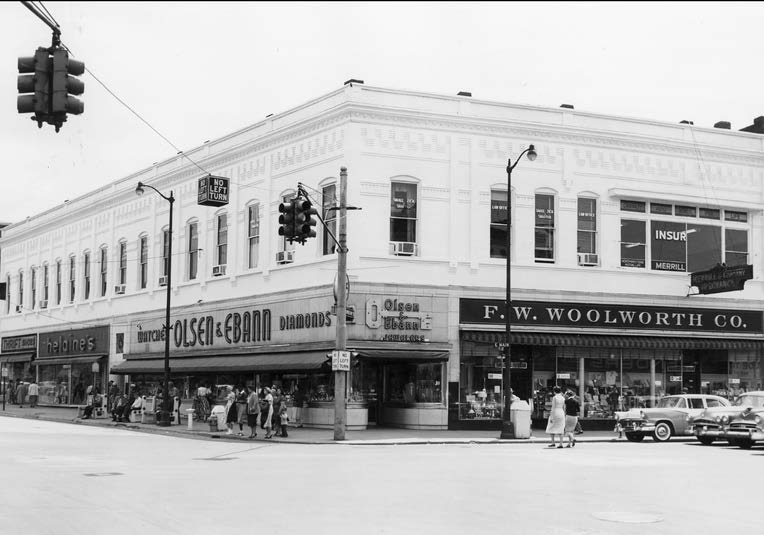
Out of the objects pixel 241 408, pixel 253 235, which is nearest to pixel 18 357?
pixel 253 235

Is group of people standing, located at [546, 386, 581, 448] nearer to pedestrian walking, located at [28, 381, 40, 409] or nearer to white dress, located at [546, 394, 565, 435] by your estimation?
white dress, located at [546, 394, 565, 435]

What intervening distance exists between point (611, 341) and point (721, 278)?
4.91 meters

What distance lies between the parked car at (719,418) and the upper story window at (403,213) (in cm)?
1160

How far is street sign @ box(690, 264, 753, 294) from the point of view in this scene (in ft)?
119

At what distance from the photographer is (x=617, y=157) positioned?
127ft

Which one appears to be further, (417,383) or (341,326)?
(417,383)

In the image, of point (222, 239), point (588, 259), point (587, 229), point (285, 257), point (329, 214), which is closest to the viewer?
point (329, 214)

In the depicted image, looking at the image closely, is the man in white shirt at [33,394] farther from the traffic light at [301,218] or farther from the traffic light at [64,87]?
the traffic light at [64,87]

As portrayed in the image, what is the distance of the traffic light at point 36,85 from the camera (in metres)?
12.5

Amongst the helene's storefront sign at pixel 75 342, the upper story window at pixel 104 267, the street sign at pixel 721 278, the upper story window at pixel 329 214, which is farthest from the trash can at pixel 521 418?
the upper story window at pixel 104 267

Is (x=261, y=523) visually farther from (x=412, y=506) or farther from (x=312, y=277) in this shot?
(x=312, y=277)

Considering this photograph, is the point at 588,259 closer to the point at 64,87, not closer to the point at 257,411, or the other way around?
the point at 257,411

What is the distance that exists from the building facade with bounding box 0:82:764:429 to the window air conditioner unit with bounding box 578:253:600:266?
0.30 feet

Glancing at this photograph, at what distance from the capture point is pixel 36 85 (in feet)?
41.1
